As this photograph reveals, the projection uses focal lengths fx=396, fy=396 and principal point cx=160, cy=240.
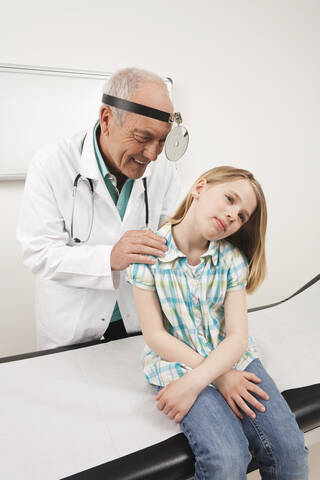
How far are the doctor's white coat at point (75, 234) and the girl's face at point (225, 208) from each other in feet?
1.09

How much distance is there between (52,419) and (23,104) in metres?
1.40

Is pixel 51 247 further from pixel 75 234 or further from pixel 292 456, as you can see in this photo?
pixel 292 456

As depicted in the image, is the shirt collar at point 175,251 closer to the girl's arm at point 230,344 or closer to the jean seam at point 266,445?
the girl's arm at point 230,344

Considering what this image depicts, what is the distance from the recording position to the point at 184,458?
0.96 m

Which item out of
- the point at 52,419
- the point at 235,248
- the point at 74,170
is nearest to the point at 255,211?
the point at 235,248

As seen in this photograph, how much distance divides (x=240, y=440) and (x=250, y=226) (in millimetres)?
567

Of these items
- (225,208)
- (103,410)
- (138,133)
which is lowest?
(103,410)

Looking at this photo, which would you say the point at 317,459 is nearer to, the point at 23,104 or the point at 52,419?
the point at 52,419

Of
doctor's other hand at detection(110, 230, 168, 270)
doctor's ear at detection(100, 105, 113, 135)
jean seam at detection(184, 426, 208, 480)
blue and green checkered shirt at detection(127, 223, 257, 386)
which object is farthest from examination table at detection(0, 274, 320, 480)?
doctor's ear at detection(100, 105, 113, 135)

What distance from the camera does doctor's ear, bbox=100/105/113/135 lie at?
1.20 metres

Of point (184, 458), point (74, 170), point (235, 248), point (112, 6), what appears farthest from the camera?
point (112, 6)

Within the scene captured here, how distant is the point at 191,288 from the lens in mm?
1139

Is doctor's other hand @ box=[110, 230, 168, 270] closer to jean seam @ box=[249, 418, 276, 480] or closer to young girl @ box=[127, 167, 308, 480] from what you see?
young girl @ box=[127, 167, 308, 480]

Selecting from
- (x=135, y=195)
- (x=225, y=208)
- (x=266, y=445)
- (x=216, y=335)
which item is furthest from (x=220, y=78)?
(x=266, y=445)
